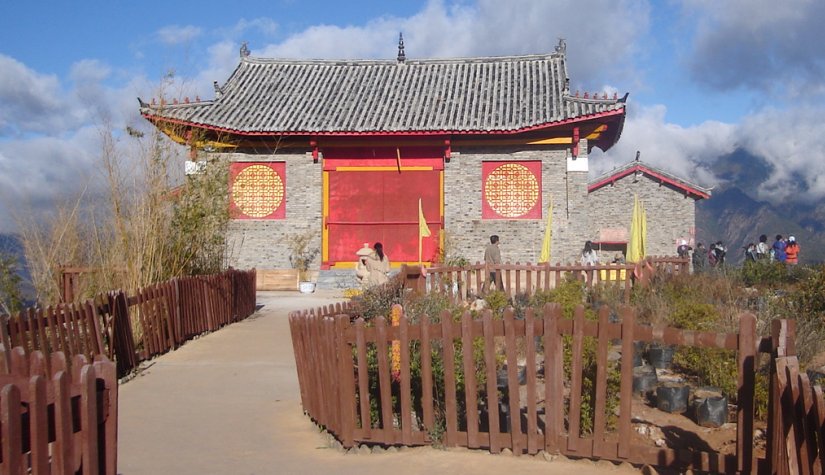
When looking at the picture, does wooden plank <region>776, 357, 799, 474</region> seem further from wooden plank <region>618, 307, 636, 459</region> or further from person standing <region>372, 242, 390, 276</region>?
person standing <region>372, 242, 390, 276</region>

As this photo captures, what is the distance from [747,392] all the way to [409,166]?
721 inches

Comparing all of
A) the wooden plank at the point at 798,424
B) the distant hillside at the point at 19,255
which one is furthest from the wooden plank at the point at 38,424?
the distant hillside at the point at 19,255

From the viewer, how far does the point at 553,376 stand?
5898 millimetres

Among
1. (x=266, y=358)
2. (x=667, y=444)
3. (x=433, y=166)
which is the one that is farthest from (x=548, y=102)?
(x=667, y=444)

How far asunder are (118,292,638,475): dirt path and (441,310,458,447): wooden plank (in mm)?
145

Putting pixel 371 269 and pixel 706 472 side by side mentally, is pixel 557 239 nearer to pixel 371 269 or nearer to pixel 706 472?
pixel 371 269

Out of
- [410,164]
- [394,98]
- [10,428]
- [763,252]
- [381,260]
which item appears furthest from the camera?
[763,252]

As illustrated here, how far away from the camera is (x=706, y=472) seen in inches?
221

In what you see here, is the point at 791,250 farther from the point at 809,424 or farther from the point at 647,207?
the point at 809,424

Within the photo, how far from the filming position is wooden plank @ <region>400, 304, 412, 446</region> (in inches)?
242

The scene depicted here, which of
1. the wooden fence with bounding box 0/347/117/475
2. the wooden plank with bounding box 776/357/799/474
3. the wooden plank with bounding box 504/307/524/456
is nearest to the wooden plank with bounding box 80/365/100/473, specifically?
the wooden fence with bounding box 0/347/117/475

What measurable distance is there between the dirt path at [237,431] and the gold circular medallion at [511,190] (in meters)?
12.2

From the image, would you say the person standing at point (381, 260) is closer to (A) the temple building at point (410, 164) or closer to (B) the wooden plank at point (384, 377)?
(B) the wooden plank at point (384, 377)

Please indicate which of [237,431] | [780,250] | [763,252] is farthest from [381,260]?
[763,252]
